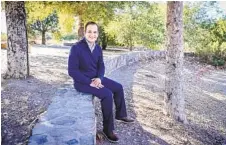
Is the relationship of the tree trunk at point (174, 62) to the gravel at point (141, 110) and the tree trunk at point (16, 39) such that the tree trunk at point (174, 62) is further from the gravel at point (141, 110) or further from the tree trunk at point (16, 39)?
the tree trunk at point (16, 39)

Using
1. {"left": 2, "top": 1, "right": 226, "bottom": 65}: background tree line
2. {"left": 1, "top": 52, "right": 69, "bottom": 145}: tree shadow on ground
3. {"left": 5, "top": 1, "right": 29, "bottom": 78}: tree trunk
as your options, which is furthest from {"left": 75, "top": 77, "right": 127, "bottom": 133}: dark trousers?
{"left": 2, "top": 1, "right": 226, "bottom": 65}: background tree line

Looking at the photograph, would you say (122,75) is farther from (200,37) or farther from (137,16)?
(200,37)

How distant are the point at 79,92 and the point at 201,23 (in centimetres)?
2475

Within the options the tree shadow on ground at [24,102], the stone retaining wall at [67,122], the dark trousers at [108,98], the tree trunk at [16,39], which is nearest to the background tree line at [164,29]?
the tree trunk at [16,39]

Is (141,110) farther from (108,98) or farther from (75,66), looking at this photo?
(75,66)

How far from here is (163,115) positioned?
7824 mm

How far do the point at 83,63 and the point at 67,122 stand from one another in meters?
1.44

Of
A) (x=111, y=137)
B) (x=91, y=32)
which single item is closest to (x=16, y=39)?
(x=91, y=32)

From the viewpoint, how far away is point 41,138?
3.74m

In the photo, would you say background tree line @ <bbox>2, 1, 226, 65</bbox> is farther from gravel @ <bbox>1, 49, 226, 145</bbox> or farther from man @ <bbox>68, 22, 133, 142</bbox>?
man @ <bbox>68, 22, 133, 142</bbox>

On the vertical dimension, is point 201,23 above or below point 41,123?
above

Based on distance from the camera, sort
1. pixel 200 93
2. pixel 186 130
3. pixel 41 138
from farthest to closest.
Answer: pixel 200 93, pixel 186 130, pixel 41 138

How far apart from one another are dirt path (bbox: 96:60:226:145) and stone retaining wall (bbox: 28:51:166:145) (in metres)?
0.75

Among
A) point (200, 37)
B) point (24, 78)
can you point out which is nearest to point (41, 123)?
point (24, 78)
